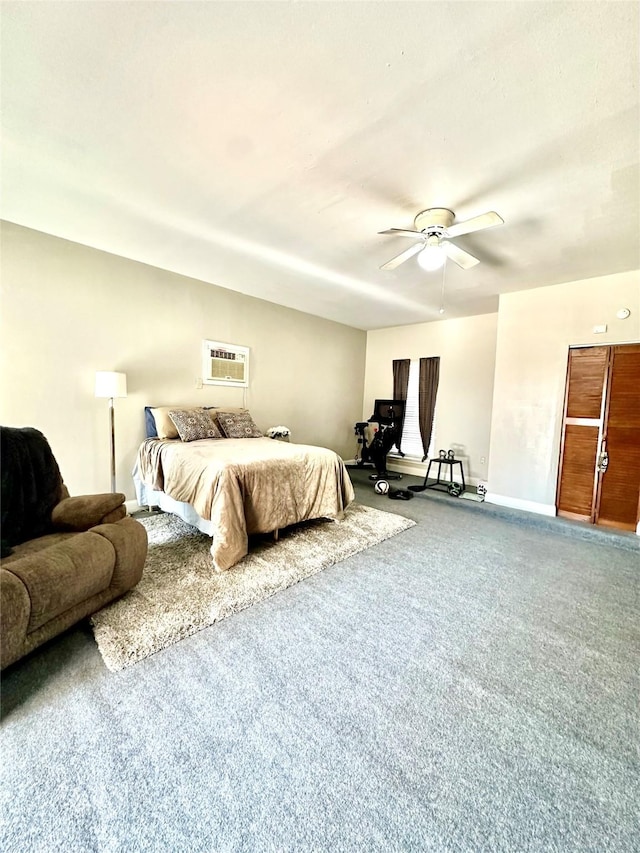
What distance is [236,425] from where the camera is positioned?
4121mm

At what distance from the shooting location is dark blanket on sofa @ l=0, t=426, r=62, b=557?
1.53m

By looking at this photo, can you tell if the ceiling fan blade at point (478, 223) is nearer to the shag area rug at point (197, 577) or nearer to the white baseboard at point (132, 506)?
the shag area rug at point (197, 577)

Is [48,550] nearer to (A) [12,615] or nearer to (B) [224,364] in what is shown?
(A) [12,615]

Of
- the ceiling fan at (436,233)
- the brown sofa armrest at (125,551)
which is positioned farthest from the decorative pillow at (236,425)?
the ceiling fan at (436,233)

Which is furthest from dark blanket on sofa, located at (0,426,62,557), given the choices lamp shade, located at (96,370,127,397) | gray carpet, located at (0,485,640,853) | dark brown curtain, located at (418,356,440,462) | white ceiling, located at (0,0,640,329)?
dark brown curtain, located at (418,356,440,462)

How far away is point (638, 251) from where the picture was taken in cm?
295

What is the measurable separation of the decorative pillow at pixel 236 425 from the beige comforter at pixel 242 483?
265 mm

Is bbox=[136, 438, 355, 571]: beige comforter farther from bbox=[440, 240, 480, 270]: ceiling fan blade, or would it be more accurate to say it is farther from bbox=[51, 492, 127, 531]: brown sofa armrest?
bbox=[440, 240, 480, 270]: ceiling fan blade

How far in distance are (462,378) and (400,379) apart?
1148 mm

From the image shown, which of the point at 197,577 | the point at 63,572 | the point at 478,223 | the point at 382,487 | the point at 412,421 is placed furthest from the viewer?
the point at 412,421

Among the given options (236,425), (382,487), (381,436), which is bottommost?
(382,487)

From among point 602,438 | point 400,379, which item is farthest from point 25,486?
point 400,379

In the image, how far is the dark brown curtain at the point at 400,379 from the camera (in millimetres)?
6191

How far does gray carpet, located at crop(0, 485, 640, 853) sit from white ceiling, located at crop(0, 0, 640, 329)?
2.76 m
